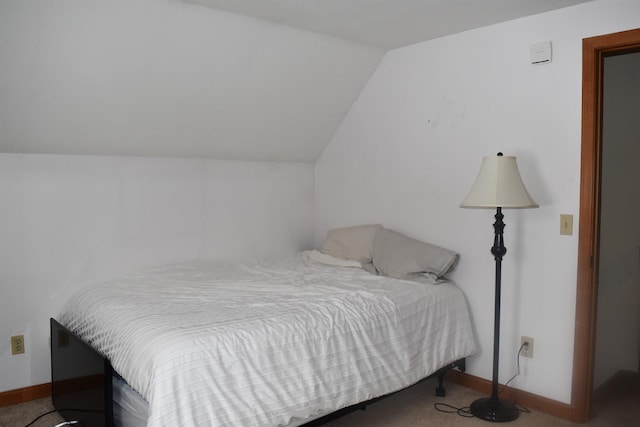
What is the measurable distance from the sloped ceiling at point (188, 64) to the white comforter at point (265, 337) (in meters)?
0.87

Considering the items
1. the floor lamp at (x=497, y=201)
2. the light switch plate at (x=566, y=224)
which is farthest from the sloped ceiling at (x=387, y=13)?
the light switch plate at (x=566, y=224)

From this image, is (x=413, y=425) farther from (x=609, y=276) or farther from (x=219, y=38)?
(x=219, y=38)

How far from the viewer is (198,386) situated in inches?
75.2

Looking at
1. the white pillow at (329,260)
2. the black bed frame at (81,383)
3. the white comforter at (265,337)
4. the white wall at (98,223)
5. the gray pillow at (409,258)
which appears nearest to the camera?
the white comforter at (265,337)

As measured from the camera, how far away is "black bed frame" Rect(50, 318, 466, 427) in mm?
2223

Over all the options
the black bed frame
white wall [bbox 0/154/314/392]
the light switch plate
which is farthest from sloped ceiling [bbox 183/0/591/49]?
the black bed frame

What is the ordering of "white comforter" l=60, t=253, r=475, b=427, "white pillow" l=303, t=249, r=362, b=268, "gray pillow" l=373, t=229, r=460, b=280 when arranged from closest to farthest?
"white comforter" l=60, t=253, r=475, b=427 < "gray pillow" l=373, t=229, r=460, b=280 < "white pillow" l=303, t=249, r=362, b=268

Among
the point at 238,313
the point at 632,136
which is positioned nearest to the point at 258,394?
the point at 238,313

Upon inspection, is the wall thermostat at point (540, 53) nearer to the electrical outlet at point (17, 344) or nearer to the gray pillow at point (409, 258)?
the gray pillow at point (409, 258)

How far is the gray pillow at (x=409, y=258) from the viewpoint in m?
3.11

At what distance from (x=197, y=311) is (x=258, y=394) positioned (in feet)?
1.64

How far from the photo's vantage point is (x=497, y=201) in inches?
102

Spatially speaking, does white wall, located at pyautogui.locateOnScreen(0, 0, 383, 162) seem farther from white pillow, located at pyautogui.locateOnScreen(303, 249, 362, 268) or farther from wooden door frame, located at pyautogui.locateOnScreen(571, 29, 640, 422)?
wooden door frame, located at pyautogui.locateOnScreen(571, 29, 640, 422)

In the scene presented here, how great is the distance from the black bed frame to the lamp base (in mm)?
255
